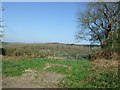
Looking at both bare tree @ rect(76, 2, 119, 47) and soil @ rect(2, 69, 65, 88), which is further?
bare tree @ rect(76, 2, 119, 47)

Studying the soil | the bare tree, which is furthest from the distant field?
the soil

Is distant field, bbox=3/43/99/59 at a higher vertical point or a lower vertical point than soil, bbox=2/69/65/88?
higher

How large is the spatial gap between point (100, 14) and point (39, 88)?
1880 cm

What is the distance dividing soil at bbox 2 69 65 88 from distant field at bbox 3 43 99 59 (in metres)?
11.1

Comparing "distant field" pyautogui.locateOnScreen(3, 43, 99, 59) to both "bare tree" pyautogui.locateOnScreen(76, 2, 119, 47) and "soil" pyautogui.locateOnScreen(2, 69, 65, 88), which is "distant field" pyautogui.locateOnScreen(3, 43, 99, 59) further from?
"soil" pyautogui.locateOnScreen(2, 69, 65, 88)

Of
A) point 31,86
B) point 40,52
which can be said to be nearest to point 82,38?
point 40,52

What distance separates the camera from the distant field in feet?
70.0

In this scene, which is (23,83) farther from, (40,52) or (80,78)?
(40,52)

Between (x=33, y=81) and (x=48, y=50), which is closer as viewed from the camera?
(x=33, y=81)

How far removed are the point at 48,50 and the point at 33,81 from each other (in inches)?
532

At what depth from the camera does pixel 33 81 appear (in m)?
8.55

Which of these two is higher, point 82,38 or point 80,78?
point 82,38

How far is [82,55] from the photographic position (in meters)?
23.2

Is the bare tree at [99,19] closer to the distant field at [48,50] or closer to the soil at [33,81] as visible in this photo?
the distant field at [48,50]
